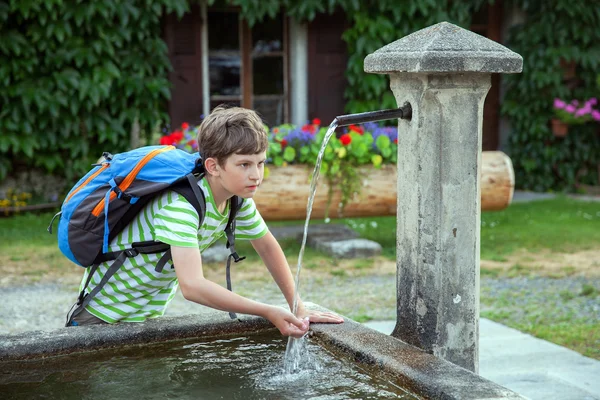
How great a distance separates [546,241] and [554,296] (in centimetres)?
180

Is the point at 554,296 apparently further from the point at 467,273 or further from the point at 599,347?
the point at 467,273

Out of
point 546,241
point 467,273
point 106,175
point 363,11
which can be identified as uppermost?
point 363,11

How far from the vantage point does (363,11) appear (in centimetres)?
897

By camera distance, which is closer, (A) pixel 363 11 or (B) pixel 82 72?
(B) pixel 82 72

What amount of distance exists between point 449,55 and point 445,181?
36 cm

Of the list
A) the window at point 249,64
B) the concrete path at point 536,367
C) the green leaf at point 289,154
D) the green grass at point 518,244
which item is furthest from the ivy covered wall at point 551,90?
the concrete path at point 536,367

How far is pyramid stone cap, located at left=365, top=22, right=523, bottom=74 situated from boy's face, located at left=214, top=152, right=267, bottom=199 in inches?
19.7

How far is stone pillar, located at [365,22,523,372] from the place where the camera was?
7.89 feet

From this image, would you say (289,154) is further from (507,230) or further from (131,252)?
(131,252)

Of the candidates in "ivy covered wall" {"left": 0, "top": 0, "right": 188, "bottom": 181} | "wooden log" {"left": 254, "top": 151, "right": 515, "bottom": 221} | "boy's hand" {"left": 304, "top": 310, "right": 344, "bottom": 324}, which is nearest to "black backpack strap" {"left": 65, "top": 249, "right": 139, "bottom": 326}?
"boy's hand" {"left": 304, "top": 310, "right": 344, "bottom": 324}

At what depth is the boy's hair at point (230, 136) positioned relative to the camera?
237 cm

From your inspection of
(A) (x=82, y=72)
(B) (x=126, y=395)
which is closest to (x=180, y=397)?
(B) (x=126, y=395)

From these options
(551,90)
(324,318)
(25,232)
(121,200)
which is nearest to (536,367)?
(324,318)

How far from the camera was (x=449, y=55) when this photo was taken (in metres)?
2.33
